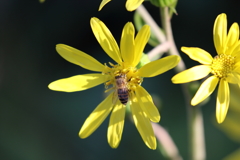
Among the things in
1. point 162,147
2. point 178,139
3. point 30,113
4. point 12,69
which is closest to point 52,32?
point 12,69

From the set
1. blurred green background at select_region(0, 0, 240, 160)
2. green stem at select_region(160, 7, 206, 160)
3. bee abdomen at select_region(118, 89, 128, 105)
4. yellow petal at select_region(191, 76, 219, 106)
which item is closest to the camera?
yellow petal at select_region(191, 76, 219, 106)

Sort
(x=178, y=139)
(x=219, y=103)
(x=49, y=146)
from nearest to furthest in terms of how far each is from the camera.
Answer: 1. (x=219, y=103)
2. (x=178, y=139)
3. (x=49, y=146)

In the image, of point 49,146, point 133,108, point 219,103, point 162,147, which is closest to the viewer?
point 219,103

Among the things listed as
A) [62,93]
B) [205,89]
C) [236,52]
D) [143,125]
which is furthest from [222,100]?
[62,93]

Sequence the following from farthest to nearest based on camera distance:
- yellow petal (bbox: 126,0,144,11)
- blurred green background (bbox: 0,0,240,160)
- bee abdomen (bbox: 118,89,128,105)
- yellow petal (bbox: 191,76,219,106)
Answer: blurred green background (bbox: 0,0,240,160) → bee abdomen (bbox: 118,89,128,105) → yellow petal (bbox: 191,76,219,106) → yellow petal (bbox: 126,0,144,11)

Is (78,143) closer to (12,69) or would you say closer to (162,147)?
(12,69)

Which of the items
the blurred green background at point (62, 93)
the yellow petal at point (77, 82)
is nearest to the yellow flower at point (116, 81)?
the yellow petal at point (77, 82)

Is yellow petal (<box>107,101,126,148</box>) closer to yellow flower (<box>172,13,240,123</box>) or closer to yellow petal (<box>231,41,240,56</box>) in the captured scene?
yellow flower (<box>172,13,240,123</box>)

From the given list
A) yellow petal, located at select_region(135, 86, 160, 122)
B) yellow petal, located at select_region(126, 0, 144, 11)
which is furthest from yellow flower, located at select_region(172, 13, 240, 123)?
yellow petal, located at select_region(126, 0, 144, 11)
